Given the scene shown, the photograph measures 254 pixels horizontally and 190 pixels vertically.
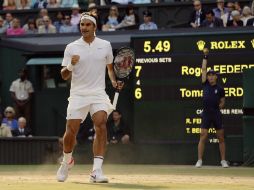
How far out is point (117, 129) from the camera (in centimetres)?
1908

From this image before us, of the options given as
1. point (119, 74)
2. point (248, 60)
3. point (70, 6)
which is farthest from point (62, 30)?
point (119, 74)

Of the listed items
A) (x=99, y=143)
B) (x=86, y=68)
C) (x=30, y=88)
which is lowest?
(x=99, y=143)

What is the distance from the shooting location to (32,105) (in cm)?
2112

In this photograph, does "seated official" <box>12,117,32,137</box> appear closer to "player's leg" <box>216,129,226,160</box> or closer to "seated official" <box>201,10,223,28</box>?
"seated official" <box>201,10,223,28</box>

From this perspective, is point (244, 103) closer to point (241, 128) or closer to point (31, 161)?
point (241, 128)

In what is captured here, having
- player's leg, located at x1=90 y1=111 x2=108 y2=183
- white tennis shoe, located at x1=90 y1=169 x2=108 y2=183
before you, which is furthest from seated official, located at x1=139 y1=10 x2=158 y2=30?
white tennis shoe, located at x1=90 y1=169 x2=108 y2=183

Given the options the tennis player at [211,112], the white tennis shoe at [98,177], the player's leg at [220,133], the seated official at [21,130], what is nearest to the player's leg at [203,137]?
the tennis player at [211,112]

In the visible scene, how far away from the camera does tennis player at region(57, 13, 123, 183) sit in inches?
440

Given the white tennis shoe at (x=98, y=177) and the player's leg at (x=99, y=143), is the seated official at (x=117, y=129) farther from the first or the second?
the white tennis shoe at (x=98, y=177)

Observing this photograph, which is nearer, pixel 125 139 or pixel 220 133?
pixel 220 133

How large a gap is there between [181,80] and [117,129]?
197 cm

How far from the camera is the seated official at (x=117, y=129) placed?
19.0 metres

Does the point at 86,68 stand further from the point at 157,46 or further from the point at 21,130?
the point at 21,130

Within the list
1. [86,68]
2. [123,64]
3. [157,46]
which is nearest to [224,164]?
[157,46]
